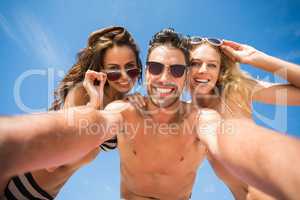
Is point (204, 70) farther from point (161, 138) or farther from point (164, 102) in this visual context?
point (161, 138)

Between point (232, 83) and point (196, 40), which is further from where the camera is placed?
point (196, 40)

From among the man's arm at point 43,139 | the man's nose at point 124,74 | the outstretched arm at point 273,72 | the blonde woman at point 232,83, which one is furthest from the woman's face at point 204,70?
the man's arm at point 43,139

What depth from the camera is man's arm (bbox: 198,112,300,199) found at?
1.41 meters

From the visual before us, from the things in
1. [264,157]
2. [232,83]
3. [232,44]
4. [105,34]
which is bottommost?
[264,157]

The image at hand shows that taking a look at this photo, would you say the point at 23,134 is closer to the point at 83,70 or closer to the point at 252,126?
the point at 252,126

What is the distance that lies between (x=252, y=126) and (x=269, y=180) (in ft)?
2.21

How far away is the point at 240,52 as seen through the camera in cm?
512

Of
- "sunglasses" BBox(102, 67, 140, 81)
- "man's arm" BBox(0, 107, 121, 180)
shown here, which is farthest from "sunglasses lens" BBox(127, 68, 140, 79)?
"man's arm" BBox(0, 107, 121, 180)

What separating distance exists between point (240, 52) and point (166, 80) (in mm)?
1457

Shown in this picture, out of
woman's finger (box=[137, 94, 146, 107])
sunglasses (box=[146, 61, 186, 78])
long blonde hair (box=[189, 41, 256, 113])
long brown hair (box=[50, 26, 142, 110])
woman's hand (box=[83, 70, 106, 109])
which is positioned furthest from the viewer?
long brown hair (box=[50, 26, 142, 110])

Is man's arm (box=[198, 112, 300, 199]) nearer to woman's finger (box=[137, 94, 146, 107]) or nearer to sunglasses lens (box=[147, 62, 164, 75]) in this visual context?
woman's finger (box=[137, 94, 146, 107])

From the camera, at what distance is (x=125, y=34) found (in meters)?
6.00

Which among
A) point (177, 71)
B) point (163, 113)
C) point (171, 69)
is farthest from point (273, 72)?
point (163, 113)

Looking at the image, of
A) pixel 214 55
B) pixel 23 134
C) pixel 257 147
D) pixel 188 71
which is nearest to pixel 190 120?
pixel 188 71
